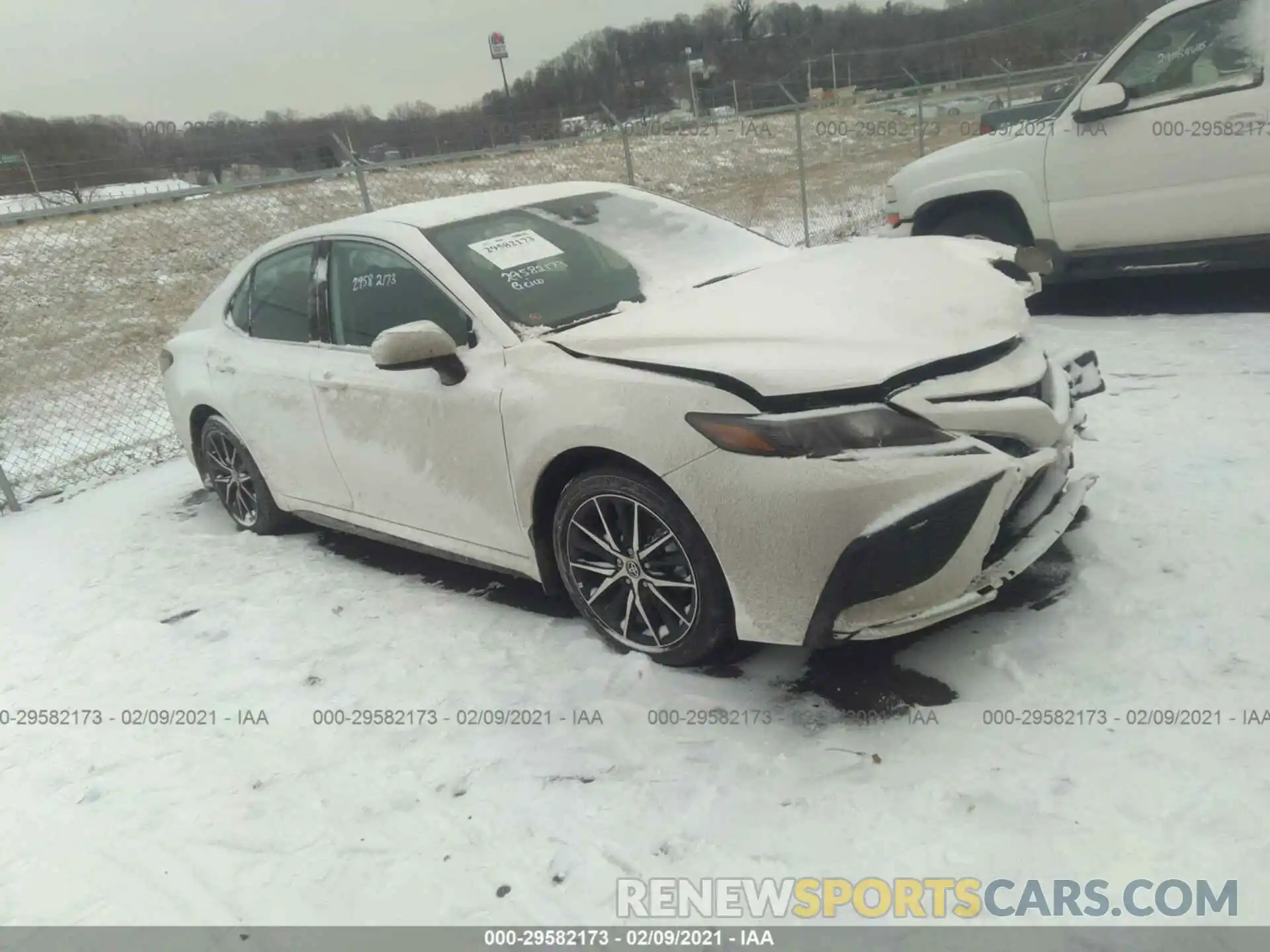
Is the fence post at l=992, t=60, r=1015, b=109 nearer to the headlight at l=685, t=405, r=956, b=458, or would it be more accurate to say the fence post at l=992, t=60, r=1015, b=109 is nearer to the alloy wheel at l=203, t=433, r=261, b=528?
the alloy wheel at l=203, t=433, r=261, b=528

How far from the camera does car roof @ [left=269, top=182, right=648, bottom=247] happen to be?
3.72 meters

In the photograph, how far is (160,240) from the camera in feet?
28.6

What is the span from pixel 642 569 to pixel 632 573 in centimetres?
4

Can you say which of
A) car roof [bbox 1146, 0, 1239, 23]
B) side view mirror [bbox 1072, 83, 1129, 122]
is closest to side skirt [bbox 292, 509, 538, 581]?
side view mirror [bbox 1072, 83, 1129, 122]

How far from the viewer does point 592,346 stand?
117 inches

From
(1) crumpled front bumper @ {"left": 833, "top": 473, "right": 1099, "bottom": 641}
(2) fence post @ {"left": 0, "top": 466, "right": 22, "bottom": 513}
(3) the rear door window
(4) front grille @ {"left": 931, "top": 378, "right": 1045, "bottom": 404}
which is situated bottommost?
(2) fence post @ {"left": 0, "top": 466, "right": 22, "bottom": 513}

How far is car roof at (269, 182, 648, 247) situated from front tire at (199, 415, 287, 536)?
4.02 feet

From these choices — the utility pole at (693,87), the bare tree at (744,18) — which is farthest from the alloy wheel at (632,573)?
the bare tree at (744,18)

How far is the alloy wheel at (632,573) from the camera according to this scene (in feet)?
9.32

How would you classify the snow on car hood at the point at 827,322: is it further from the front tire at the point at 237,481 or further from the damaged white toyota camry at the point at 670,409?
the front tire at the point at 237,481

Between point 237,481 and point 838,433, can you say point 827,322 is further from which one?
point 237,481

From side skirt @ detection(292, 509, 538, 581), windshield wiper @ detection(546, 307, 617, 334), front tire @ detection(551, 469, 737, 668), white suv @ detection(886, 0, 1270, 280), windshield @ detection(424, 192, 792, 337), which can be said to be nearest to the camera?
front tire @ detection(551, 469, 737, 668)

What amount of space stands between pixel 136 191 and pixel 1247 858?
403 inches

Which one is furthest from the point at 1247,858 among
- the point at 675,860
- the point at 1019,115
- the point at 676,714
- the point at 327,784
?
the point at 1019,115
